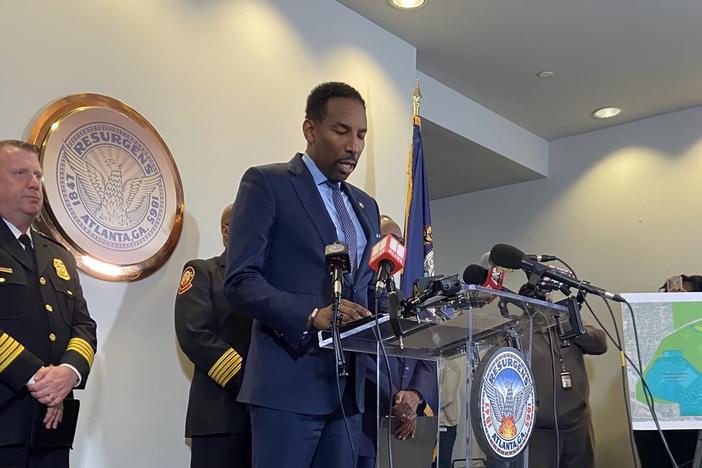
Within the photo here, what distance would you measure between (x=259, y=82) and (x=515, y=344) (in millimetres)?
2161

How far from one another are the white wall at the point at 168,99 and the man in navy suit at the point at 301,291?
120 centimetres

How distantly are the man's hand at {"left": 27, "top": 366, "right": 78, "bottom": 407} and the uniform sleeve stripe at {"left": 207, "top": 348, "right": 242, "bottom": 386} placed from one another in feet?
1.80

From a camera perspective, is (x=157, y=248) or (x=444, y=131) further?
(x=444, y=131)

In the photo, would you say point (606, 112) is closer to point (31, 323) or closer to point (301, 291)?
point (301, 291)

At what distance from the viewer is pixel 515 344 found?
159 cm

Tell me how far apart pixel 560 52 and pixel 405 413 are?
11.3 feet

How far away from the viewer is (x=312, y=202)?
166cm

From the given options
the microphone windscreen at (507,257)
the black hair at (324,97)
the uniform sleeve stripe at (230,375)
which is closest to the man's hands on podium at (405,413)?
the microphone windscreen at (507,257)

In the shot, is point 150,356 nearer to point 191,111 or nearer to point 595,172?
point 191,111

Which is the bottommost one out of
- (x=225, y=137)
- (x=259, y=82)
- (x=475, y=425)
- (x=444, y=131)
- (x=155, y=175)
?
(x=475, y=425)

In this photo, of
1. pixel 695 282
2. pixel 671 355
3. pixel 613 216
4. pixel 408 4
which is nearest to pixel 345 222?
pixel 671 355

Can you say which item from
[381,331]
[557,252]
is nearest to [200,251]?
[381,331]

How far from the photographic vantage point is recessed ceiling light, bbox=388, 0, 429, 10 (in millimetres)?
3922

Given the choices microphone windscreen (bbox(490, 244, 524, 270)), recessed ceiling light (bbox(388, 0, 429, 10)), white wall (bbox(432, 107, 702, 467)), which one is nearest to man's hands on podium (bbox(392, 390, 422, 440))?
microphone windscreen (bbox(490, 244, 524, 270))
